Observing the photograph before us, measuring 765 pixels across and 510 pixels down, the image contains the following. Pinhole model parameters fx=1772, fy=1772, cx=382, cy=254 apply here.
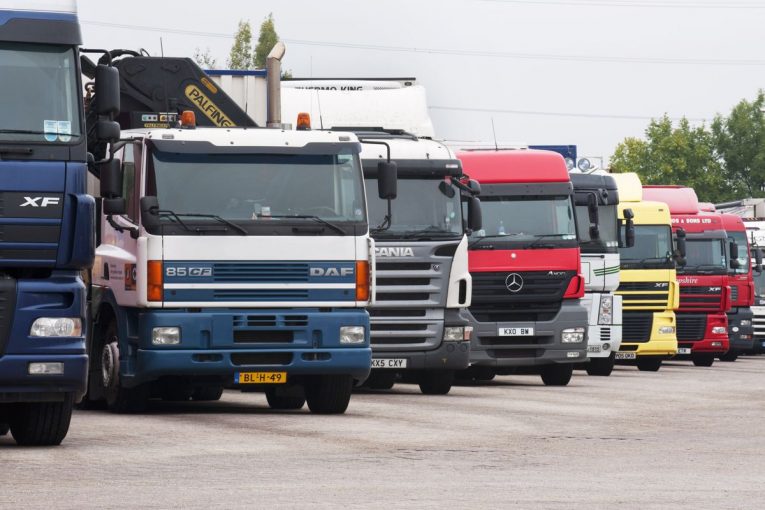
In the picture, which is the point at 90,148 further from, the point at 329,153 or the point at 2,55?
the point at 2,55

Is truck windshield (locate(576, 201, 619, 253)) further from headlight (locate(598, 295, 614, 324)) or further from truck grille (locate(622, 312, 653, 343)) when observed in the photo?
truck grille (locate(622, 312, 653, 343))

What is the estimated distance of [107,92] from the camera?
13.0 meters

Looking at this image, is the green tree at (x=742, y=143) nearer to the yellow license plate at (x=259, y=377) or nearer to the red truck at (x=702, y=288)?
the red truck at (x=702, y=288)

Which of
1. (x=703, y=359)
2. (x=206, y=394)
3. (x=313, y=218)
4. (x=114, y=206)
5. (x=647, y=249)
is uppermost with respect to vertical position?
(x=114, y=206)

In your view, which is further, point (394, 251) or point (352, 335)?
point (394, 251)

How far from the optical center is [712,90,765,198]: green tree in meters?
117

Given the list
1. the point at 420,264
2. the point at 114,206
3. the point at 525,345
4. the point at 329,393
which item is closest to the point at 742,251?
the point at 525,345

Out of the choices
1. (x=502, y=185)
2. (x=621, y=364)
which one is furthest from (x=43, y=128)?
(x=621, y=364)

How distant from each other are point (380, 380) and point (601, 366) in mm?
7415

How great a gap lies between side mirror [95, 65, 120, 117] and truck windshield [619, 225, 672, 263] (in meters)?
18.6

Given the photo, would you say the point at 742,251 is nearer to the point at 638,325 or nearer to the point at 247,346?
the point at 638,325

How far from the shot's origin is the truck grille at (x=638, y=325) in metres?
30.7

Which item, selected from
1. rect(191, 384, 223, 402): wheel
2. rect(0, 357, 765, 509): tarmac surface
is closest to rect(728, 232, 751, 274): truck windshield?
rect(0, 357, 765, 509): tarmac surface

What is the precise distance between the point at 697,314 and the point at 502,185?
12.0 meters
